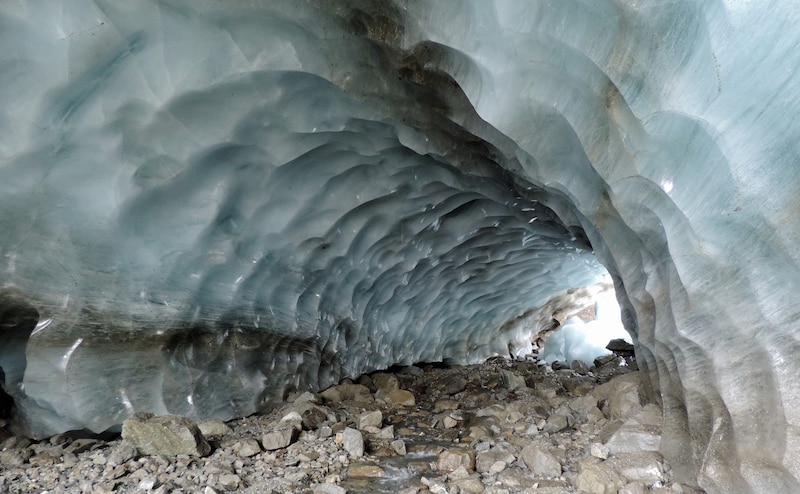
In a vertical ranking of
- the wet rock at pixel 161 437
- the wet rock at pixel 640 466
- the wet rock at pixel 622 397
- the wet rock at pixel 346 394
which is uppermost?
the wet rock at pixel 622 397

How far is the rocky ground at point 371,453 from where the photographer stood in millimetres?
2756

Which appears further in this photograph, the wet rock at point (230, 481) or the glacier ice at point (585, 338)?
the glacier ice at point (585, 338)

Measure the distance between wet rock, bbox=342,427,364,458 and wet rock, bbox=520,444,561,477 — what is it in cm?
101

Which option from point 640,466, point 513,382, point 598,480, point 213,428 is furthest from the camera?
point 513,382

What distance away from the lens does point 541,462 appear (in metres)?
2.92

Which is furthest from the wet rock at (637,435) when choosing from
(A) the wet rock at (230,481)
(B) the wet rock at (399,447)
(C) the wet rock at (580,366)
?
(C) the wet rock at (580,366)

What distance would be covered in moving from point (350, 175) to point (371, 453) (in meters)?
1.96

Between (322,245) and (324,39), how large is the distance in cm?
170

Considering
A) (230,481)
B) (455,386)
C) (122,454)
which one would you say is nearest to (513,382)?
(455,386)

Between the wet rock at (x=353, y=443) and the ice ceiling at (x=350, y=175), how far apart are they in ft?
3.65

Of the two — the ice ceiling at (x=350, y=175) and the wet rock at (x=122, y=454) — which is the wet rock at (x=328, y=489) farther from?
the ice ceiling at (x=350, y=175)

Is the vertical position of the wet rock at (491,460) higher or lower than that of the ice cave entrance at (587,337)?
lower

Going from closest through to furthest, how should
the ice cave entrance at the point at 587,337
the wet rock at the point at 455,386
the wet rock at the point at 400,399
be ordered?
the wet rock at the point at 400,399 < the wet rock at the point at 455,386 < the ice cave entrance at the point at 587,337

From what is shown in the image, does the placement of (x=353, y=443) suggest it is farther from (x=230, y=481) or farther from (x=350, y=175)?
(x=350, y=175)
